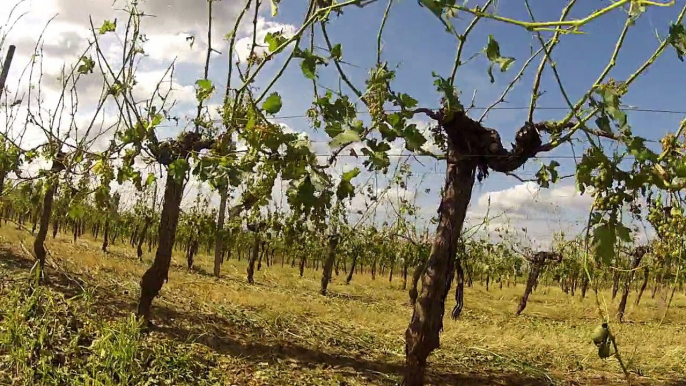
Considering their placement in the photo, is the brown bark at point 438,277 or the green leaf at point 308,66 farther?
the brown bark at point 438,277

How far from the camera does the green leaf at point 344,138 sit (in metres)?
1.41

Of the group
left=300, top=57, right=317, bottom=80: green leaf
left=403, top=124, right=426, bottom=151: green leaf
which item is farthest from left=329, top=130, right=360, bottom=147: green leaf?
left=403, top=124, right=426, bottom=151: green leaf

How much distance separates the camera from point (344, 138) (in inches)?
56.4

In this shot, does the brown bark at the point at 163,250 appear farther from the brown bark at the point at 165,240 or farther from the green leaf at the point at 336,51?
the green leaf at the point at 336,51

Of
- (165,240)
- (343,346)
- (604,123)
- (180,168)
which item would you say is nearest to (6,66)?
(165,240)

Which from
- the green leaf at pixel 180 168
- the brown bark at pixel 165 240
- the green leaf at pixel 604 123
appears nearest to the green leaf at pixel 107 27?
the brown bark at pixel 165 240

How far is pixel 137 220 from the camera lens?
91.0ft

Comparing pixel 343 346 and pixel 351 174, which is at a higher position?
pixel 351 174

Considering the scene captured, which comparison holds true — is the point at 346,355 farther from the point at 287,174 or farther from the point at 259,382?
the point at 287,174

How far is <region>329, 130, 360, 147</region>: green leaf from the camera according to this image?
141 centimetres

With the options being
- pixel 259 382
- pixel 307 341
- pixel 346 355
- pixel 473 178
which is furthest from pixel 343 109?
pixel 307 341

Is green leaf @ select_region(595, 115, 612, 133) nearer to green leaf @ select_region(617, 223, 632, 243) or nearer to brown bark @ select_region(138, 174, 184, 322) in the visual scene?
green leaf @ select_region(617, 223, 632, 243)

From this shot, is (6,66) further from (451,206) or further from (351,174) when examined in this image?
(351,174)

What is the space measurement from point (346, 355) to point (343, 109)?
4.52m
